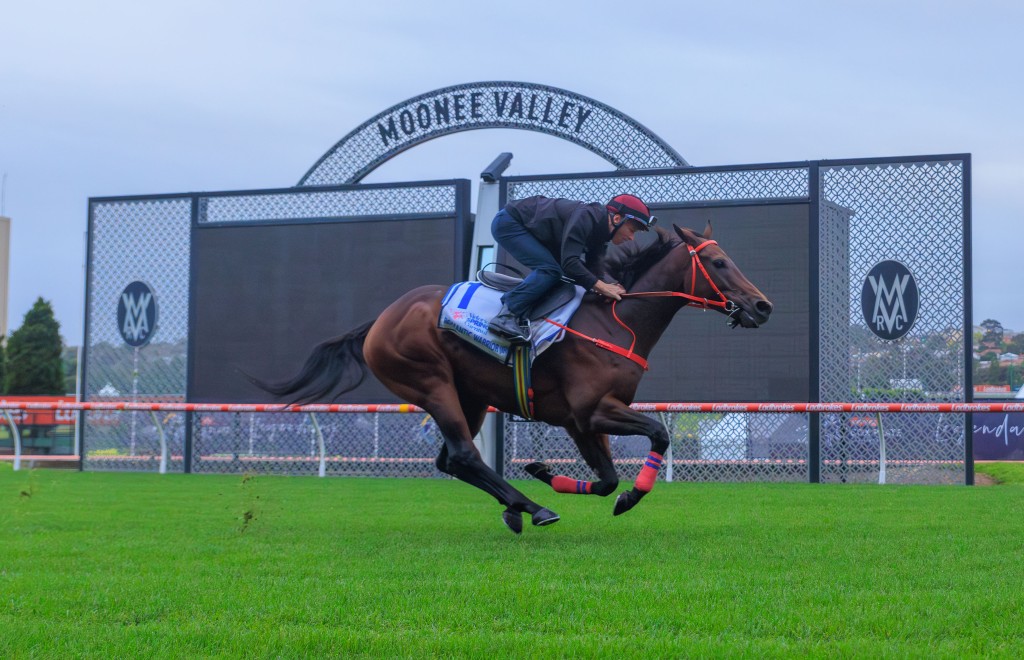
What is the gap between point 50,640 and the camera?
355 cm

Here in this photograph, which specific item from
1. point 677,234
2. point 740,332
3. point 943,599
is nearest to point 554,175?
point 740,332

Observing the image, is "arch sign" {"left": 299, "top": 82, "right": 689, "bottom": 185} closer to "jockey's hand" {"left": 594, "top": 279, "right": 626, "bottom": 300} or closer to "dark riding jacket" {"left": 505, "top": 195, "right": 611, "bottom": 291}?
"dark riding jacket" {"left": 505, "top": 195, "right": 611, "bottom": 291}

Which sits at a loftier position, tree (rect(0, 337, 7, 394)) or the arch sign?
the arch sign

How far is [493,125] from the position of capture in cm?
1570

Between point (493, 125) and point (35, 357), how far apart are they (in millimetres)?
28574

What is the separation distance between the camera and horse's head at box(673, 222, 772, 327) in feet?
21.5

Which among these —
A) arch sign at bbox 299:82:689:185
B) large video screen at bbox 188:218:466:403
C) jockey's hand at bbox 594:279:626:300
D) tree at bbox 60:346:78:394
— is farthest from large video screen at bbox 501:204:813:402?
tree at bbox 60:346:78:394

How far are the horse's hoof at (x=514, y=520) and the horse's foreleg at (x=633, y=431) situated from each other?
55 centimetres

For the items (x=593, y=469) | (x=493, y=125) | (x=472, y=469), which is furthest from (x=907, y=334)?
(x=472, y=469)

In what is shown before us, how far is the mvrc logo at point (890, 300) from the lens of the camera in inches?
520

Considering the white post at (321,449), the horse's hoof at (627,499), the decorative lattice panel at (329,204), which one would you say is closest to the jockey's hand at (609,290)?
the horse's hoof at (627,499)

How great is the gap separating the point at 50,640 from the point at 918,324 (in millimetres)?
11438

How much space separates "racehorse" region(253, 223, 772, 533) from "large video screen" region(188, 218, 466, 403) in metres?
6.92

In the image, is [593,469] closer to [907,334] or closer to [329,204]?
[907,334]
